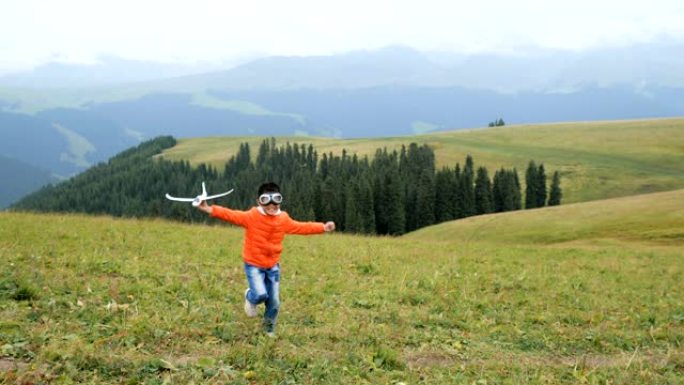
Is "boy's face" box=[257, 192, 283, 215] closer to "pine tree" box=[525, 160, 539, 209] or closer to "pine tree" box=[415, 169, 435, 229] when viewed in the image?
"pine tree" box=[415, 169, 435, 229]

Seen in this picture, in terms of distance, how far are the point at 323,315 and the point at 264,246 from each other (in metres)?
2.64

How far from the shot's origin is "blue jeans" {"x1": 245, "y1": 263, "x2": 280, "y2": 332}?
480 inches

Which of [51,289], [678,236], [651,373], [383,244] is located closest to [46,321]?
[51,289]

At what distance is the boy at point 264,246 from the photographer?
1209 centimetres

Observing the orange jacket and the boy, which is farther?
the orange jacket

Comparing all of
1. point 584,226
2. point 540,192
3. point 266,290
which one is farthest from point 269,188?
point 540,192

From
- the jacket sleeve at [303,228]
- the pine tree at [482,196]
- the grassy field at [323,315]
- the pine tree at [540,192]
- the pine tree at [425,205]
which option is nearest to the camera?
the grassy field at [323,315]

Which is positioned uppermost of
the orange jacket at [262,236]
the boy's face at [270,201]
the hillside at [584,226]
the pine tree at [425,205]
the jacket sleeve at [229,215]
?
the boy's face at [270,201]

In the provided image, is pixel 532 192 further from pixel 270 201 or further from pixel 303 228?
pixel 270 201

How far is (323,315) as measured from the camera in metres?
13.9

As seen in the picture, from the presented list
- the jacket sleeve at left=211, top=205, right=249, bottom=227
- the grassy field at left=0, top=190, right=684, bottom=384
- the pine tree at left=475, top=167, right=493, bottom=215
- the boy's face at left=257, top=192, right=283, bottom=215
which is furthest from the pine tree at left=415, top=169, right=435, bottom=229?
the jacket sleeve at left=211, top=205, right=249, bottom=227

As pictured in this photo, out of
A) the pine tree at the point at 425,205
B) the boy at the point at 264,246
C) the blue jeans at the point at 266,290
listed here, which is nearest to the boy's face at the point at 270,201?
the boy at the point at 264,246

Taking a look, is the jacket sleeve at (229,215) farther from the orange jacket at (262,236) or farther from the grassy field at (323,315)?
the grassy field at (323,315)

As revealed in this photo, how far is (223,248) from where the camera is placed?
23453 mm
